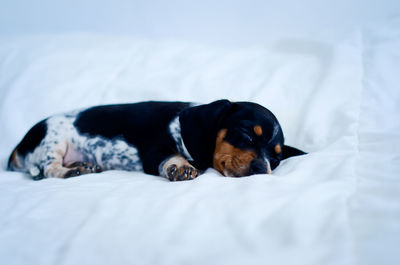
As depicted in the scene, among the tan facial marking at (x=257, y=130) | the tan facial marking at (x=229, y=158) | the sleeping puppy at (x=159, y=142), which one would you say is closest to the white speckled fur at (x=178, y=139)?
the sleeping puppy at (x=159, y=142)

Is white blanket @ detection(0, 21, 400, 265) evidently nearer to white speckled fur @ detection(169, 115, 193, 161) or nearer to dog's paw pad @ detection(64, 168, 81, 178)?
dog's paw pad @ detection(64, 168, 81, 178)

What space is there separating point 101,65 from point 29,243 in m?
2.83

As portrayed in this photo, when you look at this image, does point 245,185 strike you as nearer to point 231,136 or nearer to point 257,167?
point 257,167

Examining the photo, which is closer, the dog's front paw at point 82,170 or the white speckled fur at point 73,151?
the dog's front paw at point 82,170

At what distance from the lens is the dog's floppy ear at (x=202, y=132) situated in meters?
2.24

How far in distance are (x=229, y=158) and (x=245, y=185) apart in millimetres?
655

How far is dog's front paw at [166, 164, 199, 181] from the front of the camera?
2010mm

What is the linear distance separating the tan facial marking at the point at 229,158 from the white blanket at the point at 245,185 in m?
0.10

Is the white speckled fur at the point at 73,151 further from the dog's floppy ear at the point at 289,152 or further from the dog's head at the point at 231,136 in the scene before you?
the dog's floppy ear at the point at 289,152

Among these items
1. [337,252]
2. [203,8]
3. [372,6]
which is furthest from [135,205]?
[372,6]

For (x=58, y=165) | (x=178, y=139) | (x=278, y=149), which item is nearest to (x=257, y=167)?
(x=278, y=149)

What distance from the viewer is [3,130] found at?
3104mm

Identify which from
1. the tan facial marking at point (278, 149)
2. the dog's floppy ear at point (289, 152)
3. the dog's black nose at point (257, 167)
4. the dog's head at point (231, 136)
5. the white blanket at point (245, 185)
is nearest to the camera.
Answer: the white blanket at point (245, 185)

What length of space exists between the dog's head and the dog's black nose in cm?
2
